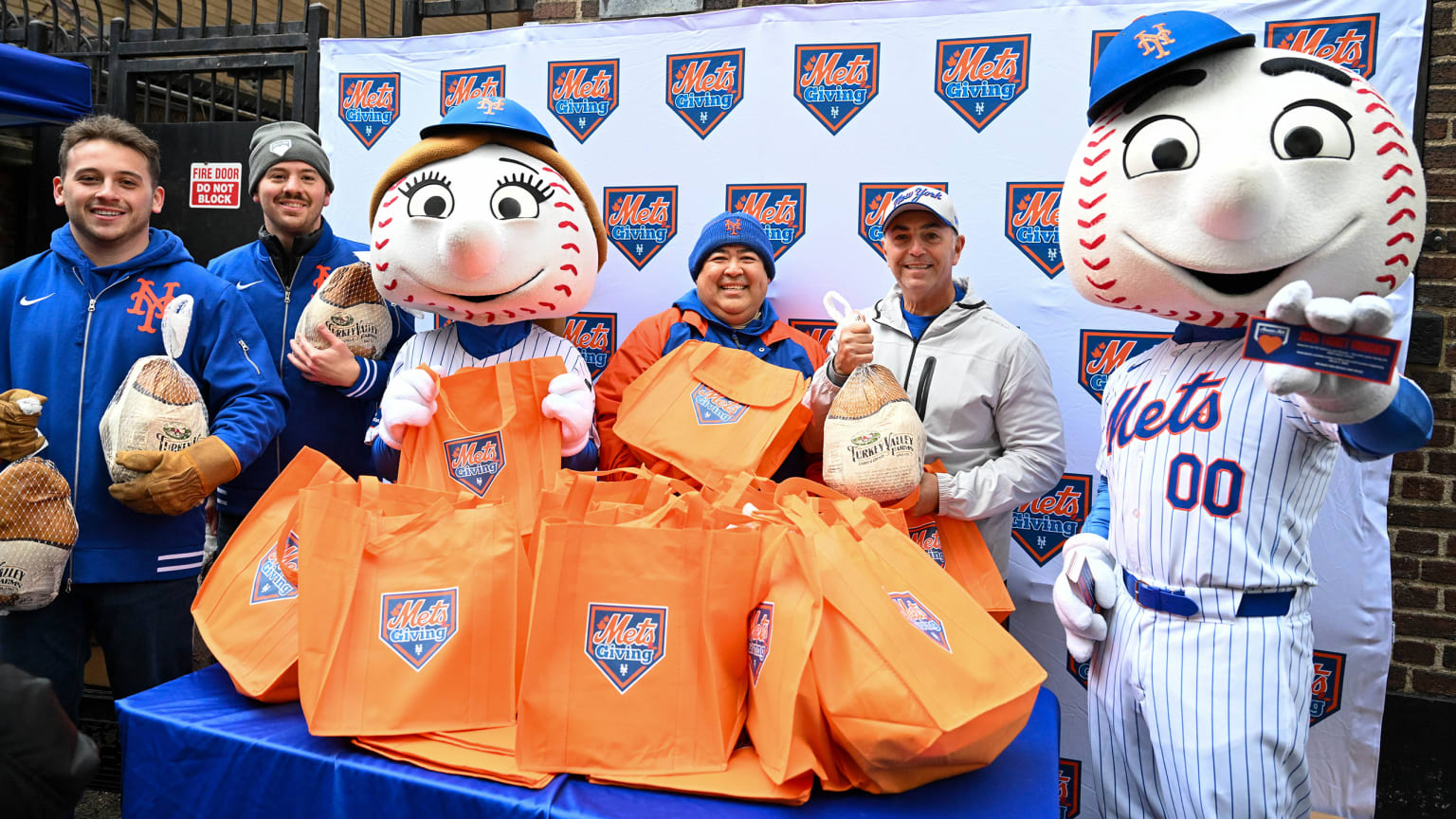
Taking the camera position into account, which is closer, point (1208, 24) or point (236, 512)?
point (1208, 24)

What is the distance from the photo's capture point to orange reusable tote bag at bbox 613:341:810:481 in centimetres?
257

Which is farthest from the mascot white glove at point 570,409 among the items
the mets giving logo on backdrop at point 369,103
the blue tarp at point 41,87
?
the blue tarp at point 41,87

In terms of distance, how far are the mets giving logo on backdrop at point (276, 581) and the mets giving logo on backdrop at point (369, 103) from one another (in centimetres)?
241

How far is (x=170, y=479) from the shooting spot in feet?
7.86

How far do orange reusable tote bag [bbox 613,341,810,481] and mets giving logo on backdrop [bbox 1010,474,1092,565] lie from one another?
1135mm

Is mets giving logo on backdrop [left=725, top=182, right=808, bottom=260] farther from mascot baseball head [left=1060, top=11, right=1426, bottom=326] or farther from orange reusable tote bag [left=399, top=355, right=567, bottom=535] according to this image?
mascot baseball head [left=1060, top=11, right=1426, bottom=326]

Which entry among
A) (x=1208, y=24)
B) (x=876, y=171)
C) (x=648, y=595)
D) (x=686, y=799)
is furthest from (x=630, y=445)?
(x=1208, y=24)

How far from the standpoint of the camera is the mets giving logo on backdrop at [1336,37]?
9.27 ft

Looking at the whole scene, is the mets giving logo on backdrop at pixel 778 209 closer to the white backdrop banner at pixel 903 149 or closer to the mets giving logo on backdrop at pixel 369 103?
the white backdrop banner at pixel 903 149

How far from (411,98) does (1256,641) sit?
3580 mm

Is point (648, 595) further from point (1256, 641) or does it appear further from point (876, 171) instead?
point (876, 171)

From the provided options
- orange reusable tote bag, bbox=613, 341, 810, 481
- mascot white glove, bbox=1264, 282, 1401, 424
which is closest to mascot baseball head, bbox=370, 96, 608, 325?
orange reusable tote bag, bbox=613, 341, 810, 481

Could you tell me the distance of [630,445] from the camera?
2.68m

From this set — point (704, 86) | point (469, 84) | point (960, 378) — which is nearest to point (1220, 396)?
point (960, 378)
